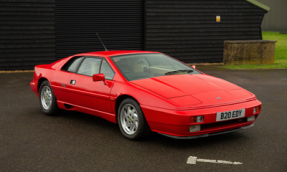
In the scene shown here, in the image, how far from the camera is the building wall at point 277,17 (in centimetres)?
4122

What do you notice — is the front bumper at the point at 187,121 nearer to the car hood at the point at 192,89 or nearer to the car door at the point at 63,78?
the car hood at the point at 192,89

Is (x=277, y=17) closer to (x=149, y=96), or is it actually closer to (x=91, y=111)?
(x=91, y=111)

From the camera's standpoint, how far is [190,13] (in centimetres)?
1731

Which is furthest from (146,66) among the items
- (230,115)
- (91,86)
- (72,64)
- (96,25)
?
(96,25)

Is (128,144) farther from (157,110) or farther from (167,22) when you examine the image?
(167,22)

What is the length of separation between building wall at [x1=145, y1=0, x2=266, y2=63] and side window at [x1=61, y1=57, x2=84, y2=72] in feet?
34.1

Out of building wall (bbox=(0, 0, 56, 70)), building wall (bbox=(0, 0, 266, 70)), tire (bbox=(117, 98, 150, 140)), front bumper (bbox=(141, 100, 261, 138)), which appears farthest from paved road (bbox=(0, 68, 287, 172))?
building wall (bbox=(0, 0, 266, 70))

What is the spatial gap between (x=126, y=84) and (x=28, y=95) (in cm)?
483

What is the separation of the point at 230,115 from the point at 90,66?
2.54 metres

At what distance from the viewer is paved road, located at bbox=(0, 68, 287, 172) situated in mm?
4090

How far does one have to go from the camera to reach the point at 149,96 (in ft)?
15.8

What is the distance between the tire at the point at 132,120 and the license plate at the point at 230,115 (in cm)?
96

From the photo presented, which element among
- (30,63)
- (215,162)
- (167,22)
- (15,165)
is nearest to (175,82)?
(215,162)

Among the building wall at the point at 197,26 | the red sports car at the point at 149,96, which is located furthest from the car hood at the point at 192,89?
the building wall at the point at 197,26
